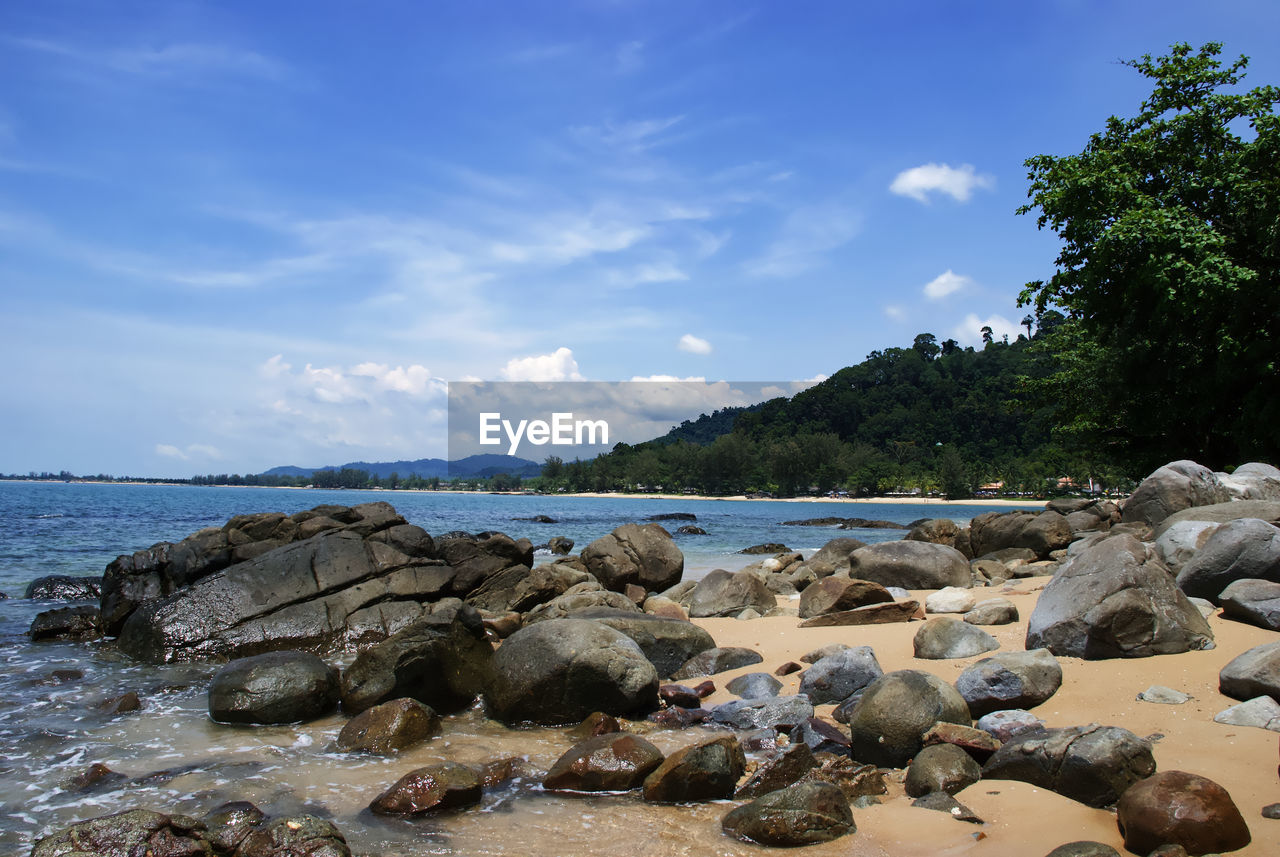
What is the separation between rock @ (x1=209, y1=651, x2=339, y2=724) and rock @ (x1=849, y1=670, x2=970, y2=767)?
19.0ft

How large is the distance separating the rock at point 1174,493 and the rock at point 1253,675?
9696mm

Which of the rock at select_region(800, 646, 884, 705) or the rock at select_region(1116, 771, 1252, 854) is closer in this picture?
the rock at select_region(1116, 771, 1252, 854)

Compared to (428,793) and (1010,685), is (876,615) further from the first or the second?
(428,793)

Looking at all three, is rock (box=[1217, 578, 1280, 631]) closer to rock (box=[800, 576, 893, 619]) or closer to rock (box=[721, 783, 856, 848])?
rock (box=[800, 576, 893, 619])

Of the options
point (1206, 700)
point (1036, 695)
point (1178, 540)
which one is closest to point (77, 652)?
point (1036, 695)

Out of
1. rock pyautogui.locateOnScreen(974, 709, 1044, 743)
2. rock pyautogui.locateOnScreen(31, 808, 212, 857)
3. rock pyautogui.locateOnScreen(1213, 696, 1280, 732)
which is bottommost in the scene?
rock pyautogui.locateOnScreen(31, 808, 212, 857)

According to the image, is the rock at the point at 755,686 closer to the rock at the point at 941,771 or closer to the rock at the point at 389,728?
the rock at the point at 941,771

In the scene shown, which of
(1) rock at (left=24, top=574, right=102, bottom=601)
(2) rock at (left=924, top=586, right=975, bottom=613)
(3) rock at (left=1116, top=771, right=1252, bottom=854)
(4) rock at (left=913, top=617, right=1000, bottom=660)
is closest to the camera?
(3) rock at (left=1116, top=771, right=1252, bottom=854)

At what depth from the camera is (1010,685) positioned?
6855 millimetres

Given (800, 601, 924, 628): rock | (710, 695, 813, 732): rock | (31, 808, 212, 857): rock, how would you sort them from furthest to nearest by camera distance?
1. (800, 601, 924, 628): rock
2. (710, 695, 813, 732): rock
3. (31, 808, 212, 857): rock

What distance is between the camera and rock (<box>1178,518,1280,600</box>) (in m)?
8.50

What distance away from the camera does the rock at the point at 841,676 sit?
823 cm

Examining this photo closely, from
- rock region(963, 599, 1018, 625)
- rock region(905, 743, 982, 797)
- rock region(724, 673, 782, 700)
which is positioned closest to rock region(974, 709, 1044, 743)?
rock region(905, 743, 982, 797)

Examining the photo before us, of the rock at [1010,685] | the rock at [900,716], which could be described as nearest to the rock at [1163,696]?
the rock at [1010,685]
